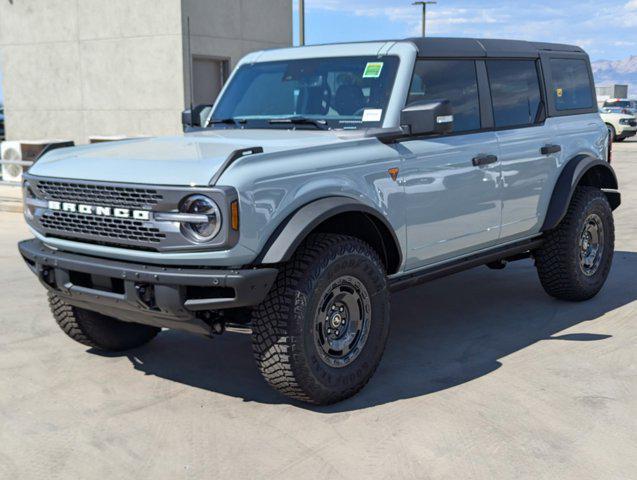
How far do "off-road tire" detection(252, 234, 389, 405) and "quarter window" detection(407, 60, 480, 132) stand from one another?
123cm

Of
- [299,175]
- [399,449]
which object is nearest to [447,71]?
[299,175]

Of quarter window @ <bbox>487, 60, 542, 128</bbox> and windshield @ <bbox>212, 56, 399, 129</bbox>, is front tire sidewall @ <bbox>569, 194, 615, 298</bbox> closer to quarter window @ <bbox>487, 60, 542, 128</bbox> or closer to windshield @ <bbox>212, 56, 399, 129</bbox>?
quarter window @ <bbox>487, 60, 542, 128</bbox>

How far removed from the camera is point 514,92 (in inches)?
239

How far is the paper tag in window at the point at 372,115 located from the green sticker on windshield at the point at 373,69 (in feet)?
0.88

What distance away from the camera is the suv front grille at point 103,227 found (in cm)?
408

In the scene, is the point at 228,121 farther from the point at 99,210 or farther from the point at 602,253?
the point at 602,253

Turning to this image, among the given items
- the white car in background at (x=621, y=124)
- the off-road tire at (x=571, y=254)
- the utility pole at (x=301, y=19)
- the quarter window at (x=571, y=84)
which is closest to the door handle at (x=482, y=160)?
the off-road tire at (x=571, y=254)

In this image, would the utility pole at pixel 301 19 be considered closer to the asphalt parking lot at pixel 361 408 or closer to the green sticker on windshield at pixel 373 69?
the asphalt parking lot at pixel 361 408

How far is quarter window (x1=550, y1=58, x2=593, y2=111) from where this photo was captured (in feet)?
21.7

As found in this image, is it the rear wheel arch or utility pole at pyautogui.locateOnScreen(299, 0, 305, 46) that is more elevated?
utility pole at pyautogui.locateOnScreen(299, 0, 305, 46)

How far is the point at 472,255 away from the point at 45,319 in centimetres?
326

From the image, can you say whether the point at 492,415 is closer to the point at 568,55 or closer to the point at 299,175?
the point at 299,175

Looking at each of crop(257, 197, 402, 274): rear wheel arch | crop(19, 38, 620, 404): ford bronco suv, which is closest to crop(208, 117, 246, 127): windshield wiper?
crop(19, 38, 620, 404): ford bronco suv

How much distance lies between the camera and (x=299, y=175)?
4246 mm
